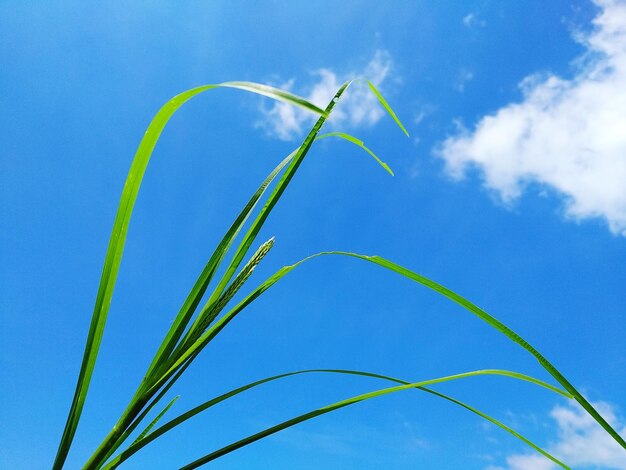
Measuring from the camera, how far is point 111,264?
82 centimetres

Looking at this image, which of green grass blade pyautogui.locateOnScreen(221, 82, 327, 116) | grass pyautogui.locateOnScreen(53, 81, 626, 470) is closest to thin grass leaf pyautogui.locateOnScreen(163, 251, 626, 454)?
grass pyautogui.locateOnScreen(53, 81, 626, 470)

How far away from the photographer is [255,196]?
1.01m

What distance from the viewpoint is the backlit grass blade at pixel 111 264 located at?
79 cm

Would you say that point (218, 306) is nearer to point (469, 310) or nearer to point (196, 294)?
point (196, 294)

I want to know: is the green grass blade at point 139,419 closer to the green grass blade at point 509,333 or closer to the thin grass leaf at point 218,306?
the thin grass leaf at point 218,306

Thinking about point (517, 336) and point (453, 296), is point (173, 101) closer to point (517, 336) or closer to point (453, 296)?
point (453, 296)

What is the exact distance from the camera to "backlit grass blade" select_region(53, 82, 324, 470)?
0.79 m

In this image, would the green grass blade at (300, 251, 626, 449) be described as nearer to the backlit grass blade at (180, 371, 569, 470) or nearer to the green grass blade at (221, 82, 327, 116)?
the backlit grass blade at (180, 371, 569, 470)

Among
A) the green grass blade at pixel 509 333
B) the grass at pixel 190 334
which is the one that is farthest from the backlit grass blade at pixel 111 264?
the green grass blade at pixel 509 333

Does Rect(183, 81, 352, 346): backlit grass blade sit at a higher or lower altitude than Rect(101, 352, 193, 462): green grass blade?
higher

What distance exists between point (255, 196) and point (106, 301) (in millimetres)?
340

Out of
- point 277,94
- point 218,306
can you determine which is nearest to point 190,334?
point 218,306

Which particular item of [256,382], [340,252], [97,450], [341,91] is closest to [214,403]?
[256,382]

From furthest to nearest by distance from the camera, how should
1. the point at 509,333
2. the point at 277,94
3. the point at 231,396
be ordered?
the point at 231,396
the point at 509,333
the point at 277,94
